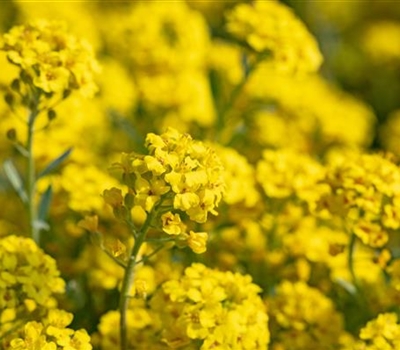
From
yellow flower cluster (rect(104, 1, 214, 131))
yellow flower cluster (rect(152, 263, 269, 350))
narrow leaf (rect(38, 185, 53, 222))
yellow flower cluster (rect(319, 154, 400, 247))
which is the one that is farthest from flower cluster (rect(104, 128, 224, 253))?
yellow flower cluster (rect(104, 1, 214, 131))

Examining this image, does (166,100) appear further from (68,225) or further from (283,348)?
(283,348)

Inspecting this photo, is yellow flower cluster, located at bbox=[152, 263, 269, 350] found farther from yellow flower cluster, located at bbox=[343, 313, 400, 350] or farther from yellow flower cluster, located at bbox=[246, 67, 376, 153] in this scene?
yellow flower cluster, located at bbox=[246, 67, 376, 153]

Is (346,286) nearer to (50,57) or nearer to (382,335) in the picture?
(382,335)

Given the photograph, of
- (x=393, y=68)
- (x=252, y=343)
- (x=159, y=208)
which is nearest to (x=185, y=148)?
(x=159, y=208)

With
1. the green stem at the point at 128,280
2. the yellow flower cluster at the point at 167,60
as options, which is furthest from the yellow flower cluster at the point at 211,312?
the yellow flower cluster at the point at 167,60

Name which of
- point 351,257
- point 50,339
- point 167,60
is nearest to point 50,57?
point 50,339

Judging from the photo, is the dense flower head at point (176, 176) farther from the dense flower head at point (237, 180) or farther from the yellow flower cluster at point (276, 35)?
the yellow flower cluster at point (276, 35)
